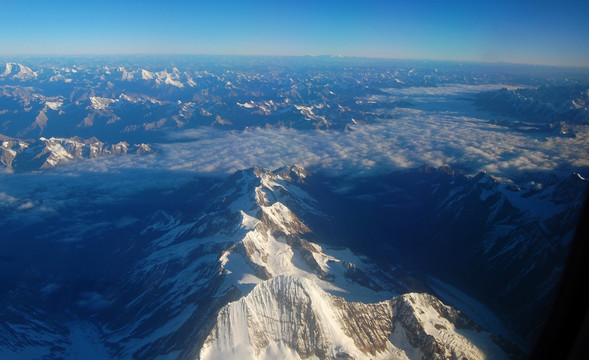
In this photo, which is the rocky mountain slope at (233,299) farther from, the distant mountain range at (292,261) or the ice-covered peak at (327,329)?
the distant mountain range at (292,261)

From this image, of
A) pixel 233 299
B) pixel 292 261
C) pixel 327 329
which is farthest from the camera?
pixel 292 261

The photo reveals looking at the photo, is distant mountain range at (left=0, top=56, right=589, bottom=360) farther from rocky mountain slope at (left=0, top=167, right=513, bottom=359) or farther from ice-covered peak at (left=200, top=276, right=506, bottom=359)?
rocky mountain slope at (left=0, top=167, right=513, bottom=359)

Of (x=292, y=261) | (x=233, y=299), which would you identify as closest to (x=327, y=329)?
(x=233, y=299)

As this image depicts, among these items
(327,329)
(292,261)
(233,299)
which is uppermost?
(327,329)

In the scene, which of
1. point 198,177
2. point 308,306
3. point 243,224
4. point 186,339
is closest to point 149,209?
point 198,177

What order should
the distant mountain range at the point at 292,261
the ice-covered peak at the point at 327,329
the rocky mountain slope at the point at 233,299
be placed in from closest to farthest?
the ice-covered peak at the point at 327,329
the rocky mountain slope at the point at 233,299
the distant mountain range at the point at 292,261

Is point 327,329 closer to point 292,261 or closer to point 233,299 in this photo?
point 233,299

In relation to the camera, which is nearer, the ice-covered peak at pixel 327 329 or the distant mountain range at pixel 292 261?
the ice-covered peak at pixel 327 329

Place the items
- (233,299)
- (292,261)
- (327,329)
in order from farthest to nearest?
(292,261)
(233,299)
(327,329)

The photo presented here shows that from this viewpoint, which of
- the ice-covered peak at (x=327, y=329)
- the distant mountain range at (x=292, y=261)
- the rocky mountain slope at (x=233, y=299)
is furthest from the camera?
the distant mountain range at (x=292, y=261)

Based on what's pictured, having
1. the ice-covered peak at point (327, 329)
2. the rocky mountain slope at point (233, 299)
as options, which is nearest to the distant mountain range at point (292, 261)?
the ice-covered peak at point (327, 329)

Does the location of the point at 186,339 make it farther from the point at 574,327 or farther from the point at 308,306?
the point at 574,327
